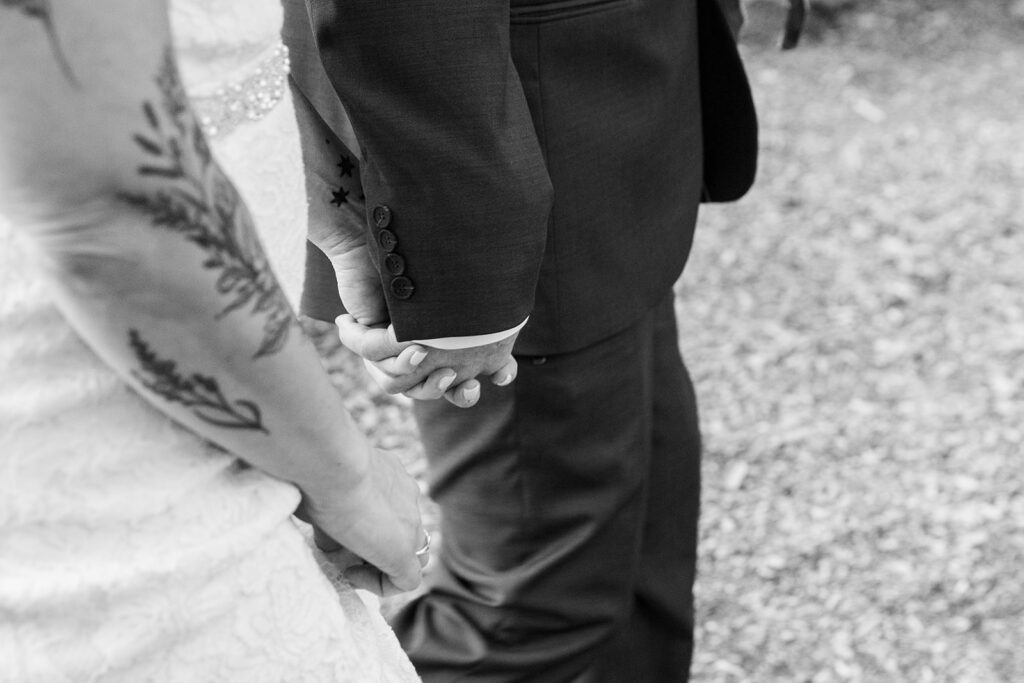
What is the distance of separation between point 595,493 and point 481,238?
60 cm

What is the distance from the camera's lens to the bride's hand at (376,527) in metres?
0.91

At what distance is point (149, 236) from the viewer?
71 centimetres

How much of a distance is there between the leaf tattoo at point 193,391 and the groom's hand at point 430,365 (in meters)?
0.46

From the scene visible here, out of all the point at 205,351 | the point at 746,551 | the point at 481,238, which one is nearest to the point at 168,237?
the point at 205,351

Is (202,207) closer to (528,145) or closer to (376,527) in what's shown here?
(376,527)

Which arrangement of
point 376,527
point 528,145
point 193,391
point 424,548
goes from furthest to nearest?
1. point 528,145
2. point 424,548
3. point 376,527
4. point 193,391

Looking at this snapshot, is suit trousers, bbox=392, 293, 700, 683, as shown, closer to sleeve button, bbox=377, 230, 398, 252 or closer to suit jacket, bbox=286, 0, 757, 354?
suit jacket, bbox=286, 0, 757, 354

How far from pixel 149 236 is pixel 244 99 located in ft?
0.61

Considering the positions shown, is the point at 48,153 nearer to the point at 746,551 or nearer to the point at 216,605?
the point at 216,605

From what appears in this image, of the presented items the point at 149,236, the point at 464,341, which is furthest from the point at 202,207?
the point at 464,341

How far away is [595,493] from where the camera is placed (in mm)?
1645

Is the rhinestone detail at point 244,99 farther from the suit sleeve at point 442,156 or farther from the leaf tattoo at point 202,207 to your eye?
the suit sleeve at point 442,156

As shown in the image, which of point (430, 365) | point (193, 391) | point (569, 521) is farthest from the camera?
point (569, 521)

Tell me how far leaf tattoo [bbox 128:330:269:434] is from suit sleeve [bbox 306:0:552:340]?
1.32ft
